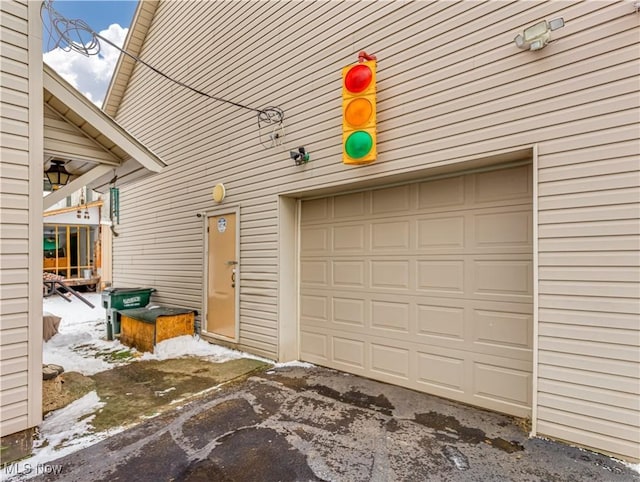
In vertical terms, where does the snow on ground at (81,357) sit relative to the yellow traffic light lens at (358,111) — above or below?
below

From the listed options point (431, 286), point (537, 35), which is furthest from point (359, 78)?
point (431, 286)

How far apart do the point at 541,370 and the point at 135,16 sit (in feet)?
30.1

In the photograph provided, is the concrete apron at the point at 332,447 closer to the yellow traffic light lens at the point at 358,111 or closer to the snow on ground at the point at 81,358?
the snow on ground at the point at 81,358

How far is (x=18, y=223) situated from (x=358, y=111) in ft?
10.5

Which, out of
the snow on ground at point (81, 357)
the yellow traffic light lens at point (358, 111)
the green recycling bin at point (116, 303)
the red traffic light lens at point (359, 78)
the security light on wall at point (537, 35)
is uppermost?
the red traffic light lens at point (359, 78)

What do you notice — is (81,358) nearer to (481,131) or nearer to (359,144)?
(359,144)

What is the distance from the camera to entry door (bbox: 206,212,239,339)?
5113mm

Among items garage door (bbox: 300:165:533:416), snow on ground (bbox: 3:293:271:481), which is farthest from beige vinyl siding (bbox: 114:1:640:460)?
snow on ground (bbox: 3:293:271:481)

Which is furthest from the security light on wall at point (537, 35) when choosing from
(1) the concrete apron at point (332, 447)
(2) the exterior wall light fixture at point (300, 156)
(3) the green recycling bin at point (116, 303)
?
(3) the green recycling bin at point (116, 303)

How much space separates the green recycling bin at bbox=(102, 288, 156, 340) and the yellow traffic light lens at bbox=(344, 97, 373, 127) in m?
4.98

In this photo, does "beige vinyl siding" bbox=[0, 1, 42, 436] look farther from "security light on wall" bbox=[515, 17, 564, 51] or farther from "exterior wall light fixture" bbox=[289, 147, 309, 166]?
"security light on wall" bbox=[515, 17, 564, 51]

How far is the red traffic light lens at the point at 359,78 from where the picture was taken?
3385 mm

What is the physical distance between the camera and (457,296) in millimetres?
3240

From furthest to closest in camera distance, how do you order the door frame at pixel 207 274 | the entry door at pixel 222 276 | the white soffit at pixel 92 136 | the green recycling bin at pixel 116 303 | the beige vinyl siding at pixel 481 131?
the green recycling bin at pixel 116 303 < the entry door at pixel 222 276 < the door frame at pixel 207 274 < the white soffit at pixel 92 136 < the beige vinyl siding at pixel 481 131
